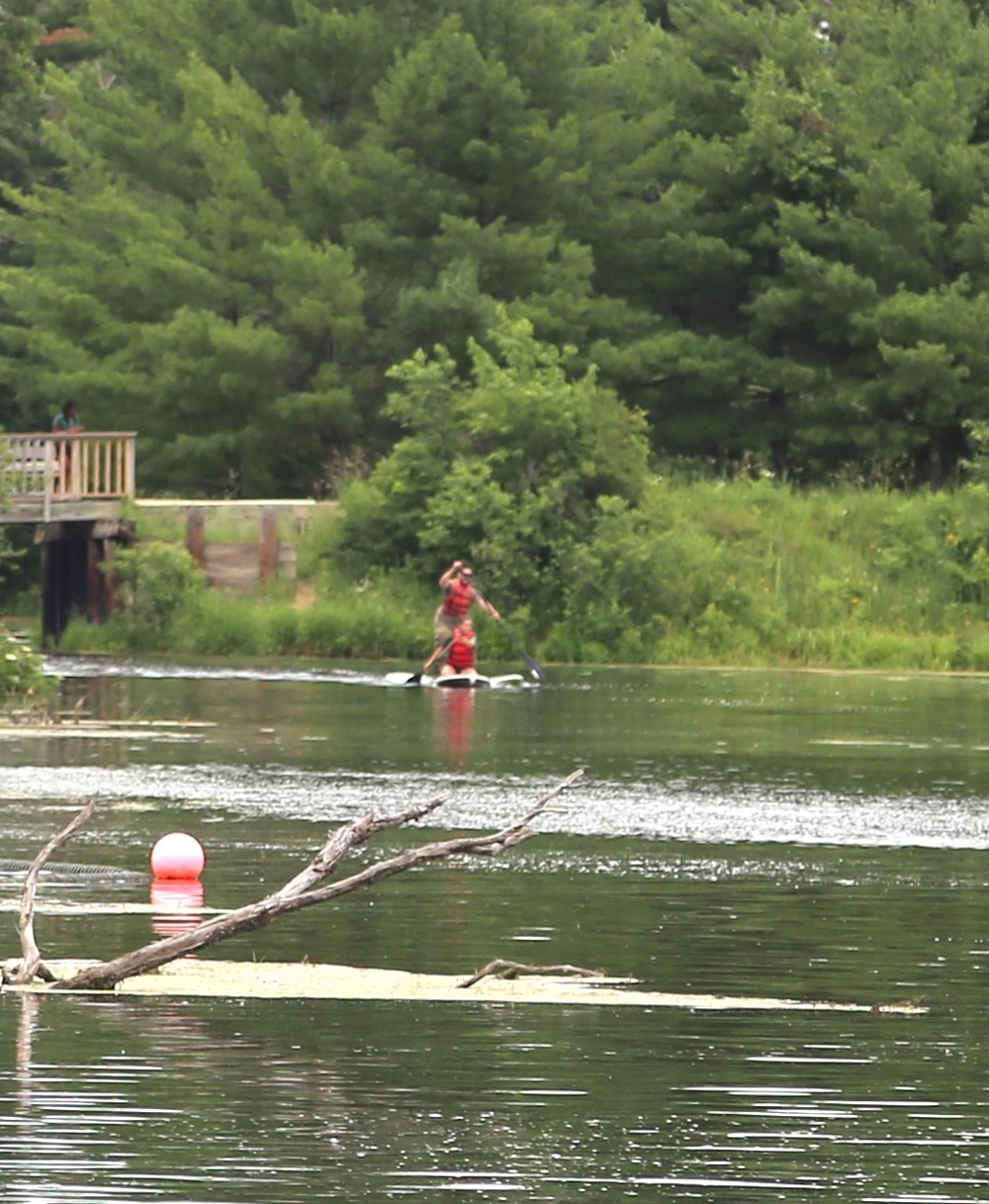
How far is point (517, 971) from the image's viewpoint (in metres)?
14.0

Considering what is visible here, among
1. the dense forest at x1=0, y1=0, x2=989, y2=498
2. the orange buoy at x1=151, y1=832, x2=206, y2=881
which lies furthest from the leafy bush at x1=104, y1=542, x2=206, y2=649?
the orange buoy at x1=151, y1=832, x2=206, y2=881

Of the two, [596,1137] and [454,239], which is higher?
[454,239]

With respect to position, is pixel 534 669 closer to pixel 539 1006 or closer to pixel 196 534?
pixel 196 534

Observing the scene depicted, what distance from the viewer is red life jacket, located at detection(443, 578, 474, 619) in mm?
41000

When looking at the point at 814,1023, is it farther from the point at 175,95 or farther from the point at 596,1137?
the point at 175,95

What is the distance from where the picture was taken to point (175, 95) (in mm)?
60531

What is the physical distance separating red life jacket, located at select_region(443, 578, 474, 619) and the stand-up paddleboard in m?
0.84

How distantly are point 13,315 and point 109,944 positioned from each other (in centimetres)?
5242

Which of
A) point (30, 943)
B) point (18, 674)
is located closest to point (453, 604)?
point (18, 674)

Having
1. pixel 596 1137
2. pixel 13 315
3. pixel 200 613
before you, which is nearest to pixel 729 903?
pixel 596 1137

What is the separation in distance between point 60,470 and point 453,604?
29.9 feet

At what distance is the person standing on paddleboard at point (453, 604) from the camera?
40969 mm

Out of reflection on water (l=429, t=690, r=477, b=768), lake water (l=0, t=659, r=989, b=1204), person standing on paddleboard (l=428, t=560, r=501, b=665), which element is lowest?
lake water (l=0, t=659, r=989, b=1204)

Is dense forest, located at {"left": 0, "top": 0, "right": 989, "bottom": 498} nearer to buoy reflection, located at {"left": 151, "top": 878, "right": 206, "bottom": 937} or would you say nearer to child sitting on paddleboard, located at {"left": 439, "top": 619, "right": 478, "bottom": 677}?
child sitting on paddleboard, located at {"left": 439, "top": 619, "right": 478, "bottom": 677}
